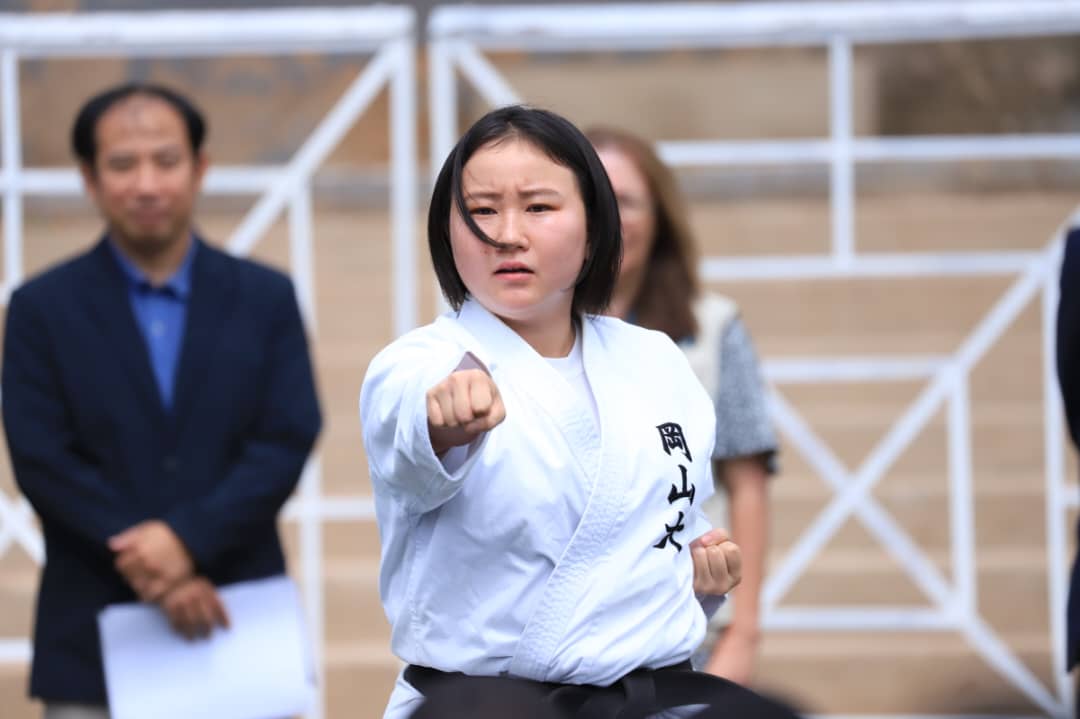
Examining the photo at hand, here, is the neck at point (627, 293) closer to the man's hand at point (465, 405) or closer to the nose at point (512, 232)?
the nose at point (512, 232)

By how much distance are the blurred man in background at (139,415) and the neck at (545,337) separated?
1.45m

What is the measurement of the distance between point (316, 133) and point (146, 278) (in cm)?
142

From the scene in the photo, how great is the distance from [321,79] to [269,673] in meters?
4.20

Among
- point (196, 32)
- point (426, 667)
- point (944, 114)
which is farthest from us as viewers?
point (944, 114)

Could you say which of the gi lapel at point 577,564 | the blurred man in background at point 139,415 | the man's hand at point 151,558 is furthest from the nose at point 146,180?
the gi lapel at point 577,564

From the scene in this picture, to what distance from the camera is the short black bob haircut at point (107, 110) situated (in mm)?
3496

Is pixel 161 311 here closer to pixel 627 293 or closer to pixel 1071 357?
pixel 627 293

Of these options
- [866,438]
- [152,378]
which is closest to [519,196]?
[152,378]

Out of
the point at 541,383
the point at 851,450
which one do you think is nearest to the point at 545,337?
the point at 541,383

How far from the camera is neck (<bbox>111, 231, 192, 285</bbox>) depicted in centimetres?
350

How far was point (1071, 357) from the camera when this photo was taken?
3.04 meters

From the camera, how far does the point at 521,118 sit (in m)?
2.03

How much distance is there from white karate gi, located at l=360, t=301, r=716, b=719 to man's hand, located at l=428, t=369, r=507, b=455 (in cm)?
5

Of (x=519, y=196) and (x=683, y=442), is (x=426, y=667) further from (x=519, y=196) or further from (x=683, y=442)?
(x=519, y=196)
